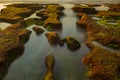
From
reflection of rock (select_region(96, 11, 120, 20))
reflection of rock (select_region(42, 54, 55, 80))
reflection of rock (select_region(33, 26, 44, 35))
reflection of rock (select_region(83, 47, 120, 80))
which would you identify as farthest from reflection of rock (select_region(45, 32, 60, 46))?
reflection of rock (select_region(96, 11, 120, 20))

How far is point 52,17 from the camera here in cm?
4691

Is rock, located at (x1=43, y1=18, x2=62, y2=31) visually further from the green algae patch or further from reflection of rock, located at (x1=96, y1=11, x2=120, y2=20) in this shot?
reflection of rock, located at (x1=96, y1=11, x2=120, y2=20)

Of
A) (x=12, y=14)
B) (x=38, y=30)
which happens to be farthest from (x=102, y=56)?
(x=12, y=14)

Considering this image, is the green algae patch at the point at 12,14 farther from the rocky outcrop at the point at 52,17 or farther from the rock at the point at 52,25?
the rock at the point at 52,25

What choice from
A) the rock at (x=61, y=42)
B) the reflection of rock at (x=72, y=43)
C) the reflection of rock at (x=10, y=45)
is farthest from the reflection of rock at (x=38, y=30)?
the reflection of rock at (x=72, y=43)

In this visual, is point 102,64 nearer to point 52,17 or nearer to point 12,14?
point 52,17

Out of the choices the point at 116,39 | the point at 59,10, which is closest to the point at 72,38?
the point at 116,39

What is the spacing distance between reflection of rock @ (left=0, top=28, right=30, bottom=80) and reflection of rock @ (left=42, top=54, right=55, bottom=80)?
4185 millimetres

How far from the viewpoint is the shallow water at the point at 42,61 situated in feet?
85.5

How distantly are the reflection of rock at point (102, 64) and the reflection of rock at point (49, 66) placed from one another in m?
3.71

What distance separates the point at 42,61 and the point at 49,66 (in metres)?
2.23

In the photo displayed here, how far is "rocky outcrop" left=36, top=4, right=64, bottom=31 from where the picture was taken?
138ft

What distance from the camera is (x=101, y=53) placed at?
29.1 metres

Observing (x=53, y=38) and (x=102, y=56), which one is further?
(x=53, y=38)
